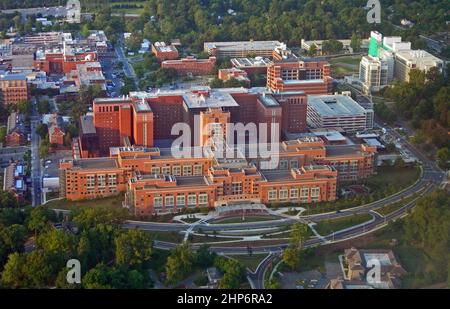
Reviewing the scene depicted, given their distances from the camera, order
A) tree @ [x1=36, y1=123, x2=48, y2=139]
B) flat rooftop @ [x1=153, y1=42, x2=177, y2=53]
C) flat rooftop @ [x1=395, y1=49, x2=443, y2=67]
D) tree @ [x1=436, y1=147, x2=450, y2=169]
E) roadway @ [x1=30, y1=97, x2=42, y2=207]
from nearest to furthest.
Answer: roadway @ [x1=30, y1=97, x2=42, y2=207] → tree @ [x1=436, y1=147, x2=450, y2=169] → tree @ [x1=36, y1=123, x2=48, y2=139] → flat rooftop @ [x1=395, y1=49, x2=443, y2=67] → flat rooftop @ [x1=153, y1=42, x2=177, y2=53]

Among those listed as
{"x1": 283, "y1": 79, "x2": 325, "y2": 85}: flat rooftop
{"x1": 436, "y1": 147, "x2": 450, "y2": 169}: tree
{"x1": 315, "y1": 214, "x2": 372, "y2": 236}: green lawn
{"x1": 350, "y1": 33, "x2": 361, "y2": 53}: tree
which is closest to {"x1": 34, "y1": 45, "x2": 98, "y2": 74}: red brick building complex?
{"x1": 283, "y1": 79, "x2": 325, "y2": 85}: flat rooftop

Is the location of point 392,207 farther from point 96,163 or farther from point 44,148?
point 44,148

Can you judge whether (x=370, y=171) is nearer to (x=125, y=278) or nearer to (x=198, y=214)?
(x=198, y=214)

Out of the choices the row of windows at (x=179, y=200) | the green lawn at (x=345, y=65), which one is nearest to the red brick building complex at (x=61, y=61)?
the green lawn at (x=345, y=65)

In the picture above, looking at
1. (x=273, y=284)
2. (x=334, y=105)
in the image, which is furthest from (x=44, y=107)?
(x=273, y=284)

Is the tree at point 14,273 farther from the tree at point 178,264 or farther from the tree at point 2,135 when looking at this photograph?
the tree at point 2,135

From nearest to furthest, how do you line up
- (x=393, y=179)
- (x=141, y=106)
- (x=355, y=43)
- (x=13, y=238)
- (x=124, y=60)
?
(x=13, y=238) → (x=393, y=179) → (x=141, y=106) → (x=124, y=60) → (x=355, y=43)

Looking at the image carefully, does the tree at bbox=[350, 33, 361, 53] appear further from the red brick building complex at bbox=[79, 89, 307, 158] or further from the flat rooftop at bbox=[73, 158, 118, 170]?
the flat rooftop at bbox=[73, 158, 118, 170]
